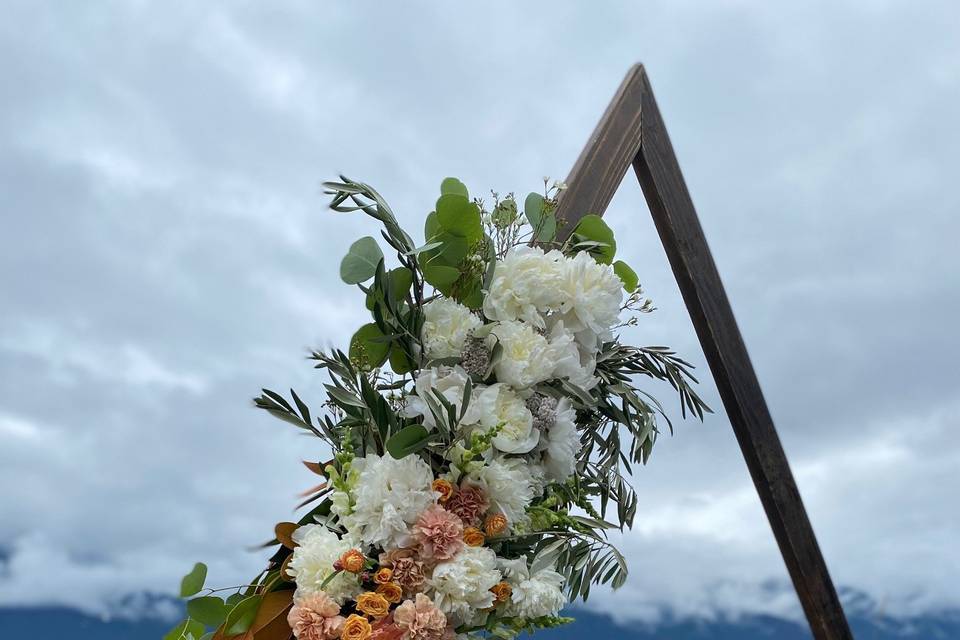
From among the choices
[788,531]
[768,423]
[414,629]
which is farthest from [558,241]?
[788,531]

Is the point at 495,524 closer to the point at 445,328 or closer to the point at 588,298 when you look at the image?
the point at 445,328

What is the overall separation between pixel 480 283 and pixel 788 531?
1655 millimetres

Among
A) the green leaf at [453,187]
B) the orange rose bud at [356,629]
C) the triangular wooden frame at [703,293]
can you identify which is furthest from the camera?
the triangular wooden frame at [703,293]

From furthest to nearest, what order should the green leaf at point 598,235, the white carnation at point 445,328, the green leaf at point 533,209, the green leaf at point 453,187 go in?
the green leaf at point 598,235 < the green leaf at point 533,209 < the green leaf at point 453,187 < the white carnation at point 445,328

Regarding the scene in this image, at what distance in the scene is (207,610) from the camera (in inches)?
58.3

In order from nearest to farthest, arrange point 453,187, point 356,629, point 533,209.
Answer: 1. point 356,629
2. point 453,187
3. point 533,209

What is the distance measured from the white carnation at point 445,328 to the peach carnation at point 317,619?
1.44 ft

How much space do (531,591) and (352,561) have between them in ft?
0.96

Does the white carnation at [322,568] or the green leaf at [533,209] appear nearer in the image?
the white carnation at [322,568]

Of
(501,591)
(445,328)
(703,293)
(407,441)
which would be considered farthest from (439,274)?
(703,293)

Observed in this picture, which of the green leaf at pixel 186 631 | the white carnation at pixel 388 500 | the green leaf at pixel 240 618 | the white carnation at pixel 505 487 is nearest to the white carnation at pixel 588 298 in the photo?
the white carnation at pixel 505 487

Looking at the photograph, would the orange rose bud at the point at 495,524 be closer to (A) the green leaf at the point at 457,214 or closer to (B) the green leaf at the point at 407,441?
(B) the green leaf at the point at 407,441

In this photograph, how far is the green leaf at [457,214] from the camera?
158cm

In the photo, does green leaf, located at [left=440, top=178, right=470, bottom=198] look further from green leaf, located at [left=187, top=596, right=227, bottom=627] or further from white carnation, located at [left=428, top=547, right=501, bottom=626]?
green leaf, located at [left=187, top=596, right=227, bottom=627]
